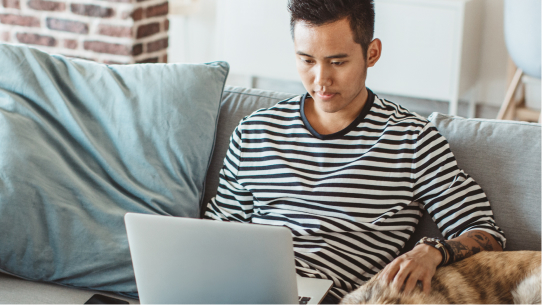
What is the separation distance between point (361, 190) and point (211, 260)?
441 millimetres

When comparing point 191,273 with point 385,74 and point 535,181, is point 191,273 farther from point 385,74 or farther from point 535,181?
point 385,74

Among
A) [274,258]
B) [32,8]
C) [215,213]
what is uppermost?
[32,8]

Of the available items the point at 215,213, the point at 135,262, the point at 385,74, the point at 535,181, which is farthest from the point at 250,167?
the point at 385,74

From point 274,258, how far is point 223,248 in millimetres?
77

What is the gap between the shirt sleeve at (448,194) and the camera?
1.15 metres

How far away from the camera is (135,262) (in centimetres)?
92

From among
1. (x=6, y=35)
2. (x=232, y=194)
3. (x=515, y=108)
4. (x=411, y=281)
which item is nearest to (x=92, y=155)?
(x=232, y=194)

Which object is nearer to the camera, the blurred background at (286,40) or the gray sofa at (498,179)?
the gray sofa at (498,179)

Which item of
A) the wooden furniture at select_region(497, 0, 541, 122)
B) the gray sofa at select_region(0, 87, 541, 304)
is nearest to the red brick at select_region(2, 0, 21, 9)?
the gray sofa at select_region(0, 87, 541, 304)

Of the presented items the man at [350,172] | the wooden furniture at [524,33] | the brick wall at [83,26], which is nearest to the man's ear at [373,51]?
the man at [350,172]

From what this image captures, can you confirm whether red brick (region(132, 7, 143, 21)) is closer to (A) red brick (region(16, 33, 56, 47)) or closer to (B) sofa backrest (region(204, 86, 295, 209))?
(A) red brick (region(16, 33, 56, 47))

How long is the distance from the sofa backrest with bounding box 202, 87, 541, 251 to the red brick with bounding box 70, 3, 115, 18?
1.79 metres

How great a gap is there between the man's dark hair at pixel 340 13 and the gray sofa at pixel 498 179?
29 centimetres

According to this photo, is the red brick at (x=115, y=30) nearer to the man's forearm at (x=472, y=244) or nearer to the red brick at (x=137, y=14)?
the red brick at (x=137, y=14)
